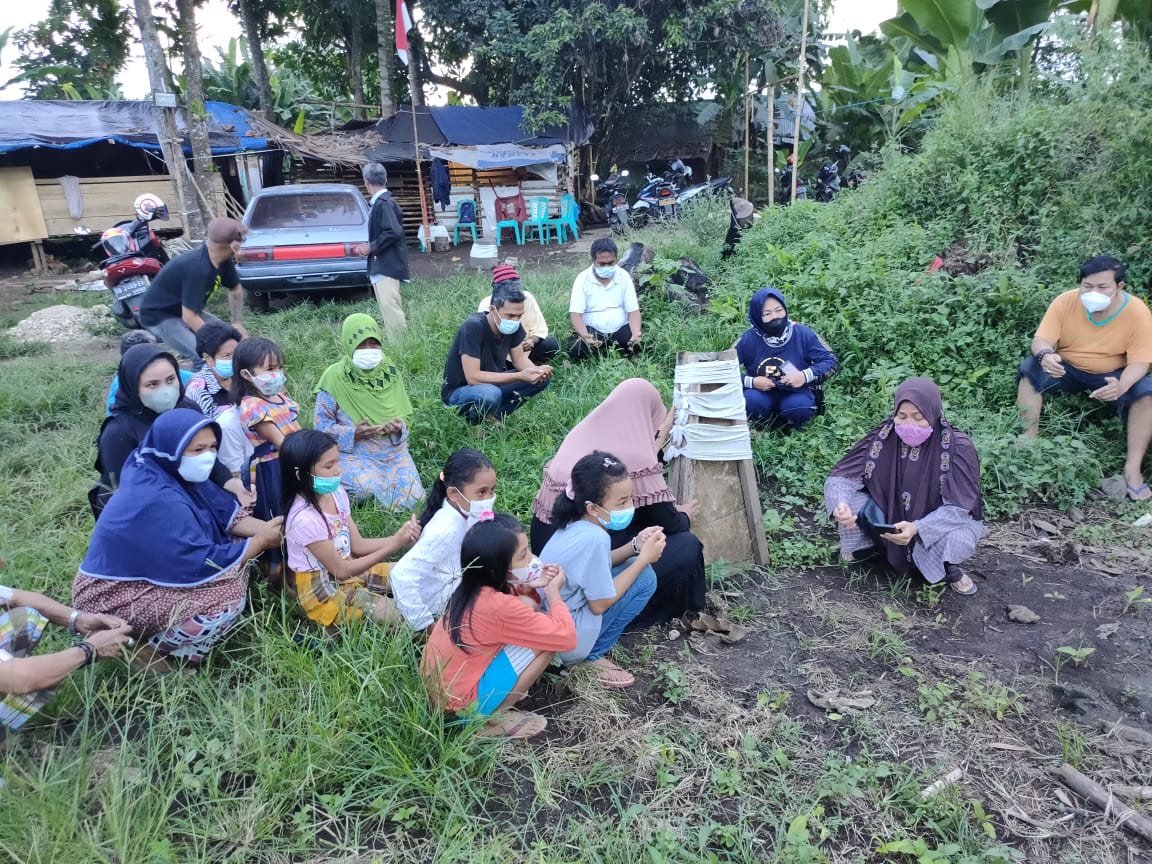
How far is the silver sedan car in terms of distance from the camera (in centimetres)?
887

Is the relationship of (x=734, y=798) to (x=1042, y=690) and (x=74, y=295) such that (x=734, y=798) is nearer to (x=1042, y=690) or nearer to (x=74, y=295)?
(x=1042, y=690)

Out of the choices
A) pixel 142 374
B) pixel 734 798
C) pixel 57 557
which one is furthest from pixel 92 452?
pixel 734 798

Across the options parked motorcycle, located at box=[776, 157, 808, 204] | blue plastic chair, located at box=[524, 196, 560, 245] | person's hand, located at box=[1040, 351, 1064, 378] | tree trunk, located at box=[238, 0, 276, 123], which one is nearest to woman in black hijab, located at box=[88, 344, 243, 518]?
person's hand, located at box=[1040, 351, 1064, 378]

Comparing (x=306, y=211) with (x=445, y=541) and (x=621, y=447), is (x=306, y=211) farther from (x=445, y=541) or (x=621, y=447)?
(x=445, y=541)

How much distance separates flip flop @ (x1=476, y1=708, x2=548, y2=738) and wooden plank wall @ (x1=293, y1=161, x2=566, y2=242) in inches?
544

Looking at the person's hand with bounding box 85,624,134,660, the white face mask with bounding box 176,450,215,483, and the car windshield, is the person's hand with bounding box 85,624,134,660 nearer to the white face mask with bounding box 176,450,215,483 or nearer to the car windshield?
the white face mask with bounding box 176,450,215,483

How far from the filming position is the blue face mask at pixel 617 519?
3.10 metres

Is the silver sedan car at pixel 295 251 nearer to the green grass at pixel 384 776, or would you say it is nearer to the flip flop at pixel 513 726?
the green grass at pixel 384 776

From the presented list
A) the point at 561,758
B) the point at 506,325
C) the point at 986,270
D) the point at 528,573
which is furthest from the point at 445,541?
the point at 986,270

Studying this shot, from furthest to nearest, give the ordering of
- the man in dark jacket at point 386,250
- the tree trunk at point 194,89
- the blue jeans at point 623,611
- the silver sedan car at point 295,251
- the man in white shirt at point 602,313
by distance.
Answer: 1. the tree trunk at point 194,89
2. the silver sedan car at point 295,251
3. the man in dark jacket at point 386,250
4. the man in white shirt at point 602,313
5. the blue jeans at point 623,611

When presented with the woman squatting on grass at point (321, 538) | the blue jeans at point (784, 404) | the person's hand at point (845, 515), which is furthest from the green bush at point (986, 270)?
the woman squatting on grass at point (321, 538)

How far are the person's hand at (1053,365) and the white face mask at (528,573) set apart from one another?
388 centimetres

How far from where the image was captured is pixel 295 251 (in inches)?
350

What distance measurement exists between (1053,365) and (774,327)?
1762 millimetres
